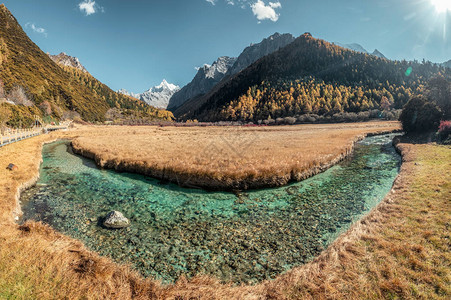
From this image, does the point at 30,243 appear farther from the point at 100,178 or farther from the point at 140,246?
the point at 100,178

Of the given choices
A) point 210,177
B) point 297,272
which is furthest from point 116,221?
point 297,272

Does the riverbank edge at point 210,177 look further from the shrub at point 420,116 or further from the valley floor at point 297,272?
the shrub at point 420,116

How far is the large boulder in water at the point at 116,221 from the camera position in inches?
476

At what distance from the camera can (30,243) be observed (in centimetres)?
809

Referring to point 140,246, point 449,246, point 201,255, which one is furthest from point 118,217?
point 449,246

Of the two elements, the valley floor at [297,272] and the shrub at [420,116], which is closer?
the valley floor at [297,272]

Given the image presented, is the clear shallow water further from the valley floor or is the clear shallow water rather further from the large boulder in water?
the valley floor

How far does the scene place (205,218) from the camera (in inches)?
533

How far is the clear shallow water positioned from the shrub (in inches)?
1588

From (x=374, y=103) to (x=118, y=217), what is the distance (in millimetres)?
212016

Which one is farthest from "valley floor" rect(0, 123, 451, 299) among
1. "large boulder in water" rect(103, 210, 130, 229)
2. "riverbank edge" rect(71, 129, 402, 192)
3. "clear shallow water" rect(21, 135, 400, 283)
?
"riverbank edge" rect(71, 129, 402, 192)

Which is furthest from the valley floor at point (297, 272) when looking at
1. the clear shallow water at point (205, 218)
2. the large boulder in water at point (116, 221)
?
the large boulder in water at point (116, 221)

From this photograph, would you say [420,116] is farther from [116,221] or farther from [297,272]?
[116,221]

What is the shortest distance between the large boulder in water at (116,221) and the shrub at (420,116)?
65566 millimetres
